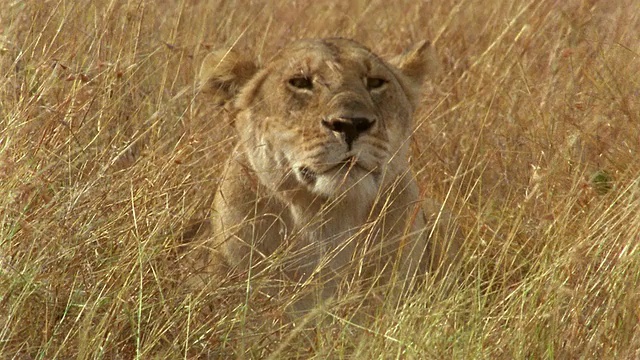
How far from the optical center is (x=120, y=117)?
450cm

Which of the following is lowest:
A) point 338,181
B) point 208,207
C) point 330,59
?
point 208,207

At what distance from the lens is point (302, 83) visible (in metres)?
4.11

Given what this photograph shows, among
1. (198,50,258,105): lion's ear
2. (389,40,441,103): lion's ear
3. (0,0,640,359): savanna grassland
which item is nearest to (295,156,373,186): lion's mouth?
(0,0,640,359): savanna grassland

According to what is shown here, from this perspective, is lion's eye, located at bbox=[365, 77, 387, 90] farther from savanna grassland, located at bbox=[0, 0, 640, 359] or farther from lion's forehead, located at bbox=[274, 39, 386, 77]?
savanna grassland, located at bbox=[0, 0, 640, 359]

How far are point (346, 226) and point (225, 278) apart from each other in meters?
0.58

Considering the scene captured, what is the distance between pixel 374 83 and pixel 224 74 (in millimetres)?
507

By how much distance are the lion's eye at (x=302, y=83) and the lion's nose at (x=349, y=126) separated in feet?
0.99

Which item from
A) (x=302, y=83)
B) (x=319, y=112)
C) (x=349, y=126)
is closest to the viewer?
(x=349, y=126)

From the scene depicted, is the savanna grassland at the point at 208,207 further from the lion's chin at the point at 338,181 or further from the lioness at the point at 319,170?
the lion's chin at the point at 338,181

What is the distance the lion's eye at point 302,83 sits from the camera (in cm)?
410

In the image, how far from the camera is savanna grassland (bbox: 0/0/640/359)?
10.6 ft

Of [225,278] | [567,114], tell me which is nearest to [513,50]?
[567,114]

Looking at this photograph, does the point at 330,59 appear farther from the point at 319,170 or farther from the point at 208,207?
the point at 208,207

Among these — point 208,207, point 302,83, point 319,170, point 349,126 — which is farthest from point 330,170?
point 208,207
